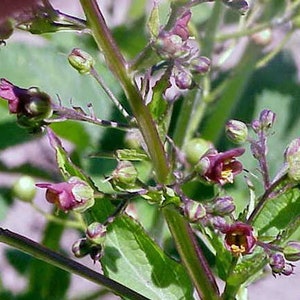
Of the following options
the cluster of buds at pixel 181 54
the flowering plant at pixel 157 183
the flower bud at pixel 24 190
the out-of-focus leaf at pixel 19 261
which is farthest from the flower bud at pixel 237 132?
the out-of-focus leaf at pixel 19 261

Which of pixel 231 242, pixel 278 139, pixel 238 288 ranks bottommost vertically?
pixel 278 139

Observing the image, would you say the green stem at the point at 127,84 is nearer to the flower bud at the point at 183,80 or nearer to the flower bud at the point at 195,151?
the flower bud at the point at 183,80

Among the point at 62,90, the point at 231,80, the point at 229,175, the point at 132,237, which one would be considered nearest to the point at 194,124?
the point at 231,80

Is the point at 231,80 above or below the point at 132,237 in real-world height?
below

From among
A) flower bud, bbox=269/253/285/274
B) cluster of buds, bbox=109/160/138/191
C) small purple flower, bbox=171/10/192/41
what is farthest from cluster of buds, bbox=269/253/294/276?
small purple flower, bbox=171/10/192/41

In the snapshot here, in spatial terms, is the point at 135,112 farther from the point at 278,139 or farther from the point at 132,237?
the point at 278,139

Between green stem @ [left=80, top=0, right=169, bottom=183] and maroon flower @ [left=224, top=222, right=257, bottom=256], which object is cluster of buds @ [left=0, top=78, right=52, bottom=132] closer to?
green stem @ [left=80, top=0, right=169, bottom=183]
